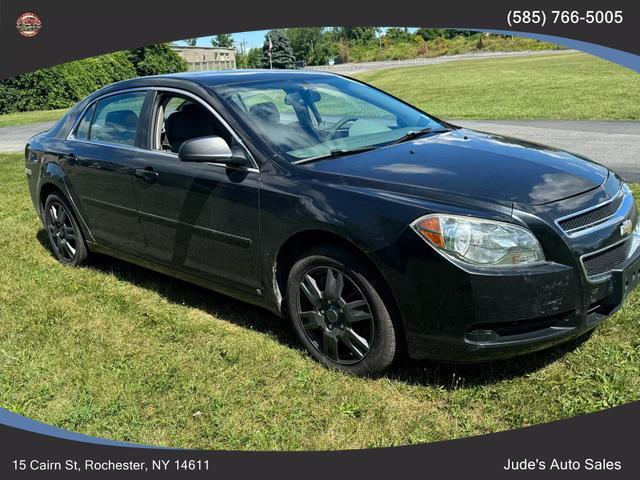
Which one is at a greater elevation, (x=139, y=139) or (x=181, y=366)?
(x=139, y=139)

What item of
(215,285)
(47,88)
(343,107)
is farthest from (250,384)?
(47,88)

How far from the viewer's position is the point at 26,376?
3.87 meters

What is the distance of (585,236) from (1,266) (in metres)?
5.37

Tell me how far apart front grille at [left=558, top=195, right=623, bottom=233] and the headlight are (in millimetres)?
203

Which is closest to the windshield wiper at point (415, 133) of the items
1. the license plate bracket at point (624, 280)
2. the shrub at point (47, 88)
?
the license plate bracket at point (624, 280)

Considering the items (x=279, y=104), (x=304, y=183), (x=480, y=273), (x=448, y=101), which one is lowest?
(x=448, y=101)

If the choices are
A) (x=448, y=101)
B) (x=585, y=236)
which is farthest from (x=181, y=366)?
(x=448, y=101)

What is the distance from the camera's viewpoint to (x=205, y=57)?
4966 centimetres

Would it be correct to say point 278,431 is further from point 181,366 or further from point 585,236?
point 585,236

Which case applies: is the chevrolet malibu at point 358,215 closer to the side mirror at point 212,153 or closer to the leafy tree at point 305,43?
the side mirror at point 212,153

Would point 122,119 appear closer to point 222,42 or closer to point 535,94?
point 535,94

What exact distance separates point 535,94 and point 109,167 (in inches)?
744

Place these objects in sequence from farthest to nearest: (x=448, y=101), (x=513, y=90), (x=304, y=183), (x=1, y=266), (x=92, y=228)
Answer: (x=513, y=90) → (x=448, y=101) → (x=1, y=266) → (x=92, y=228) → (x=304, y=183)

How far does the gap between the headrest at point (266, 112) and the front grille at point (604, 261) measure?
2.03 metres
